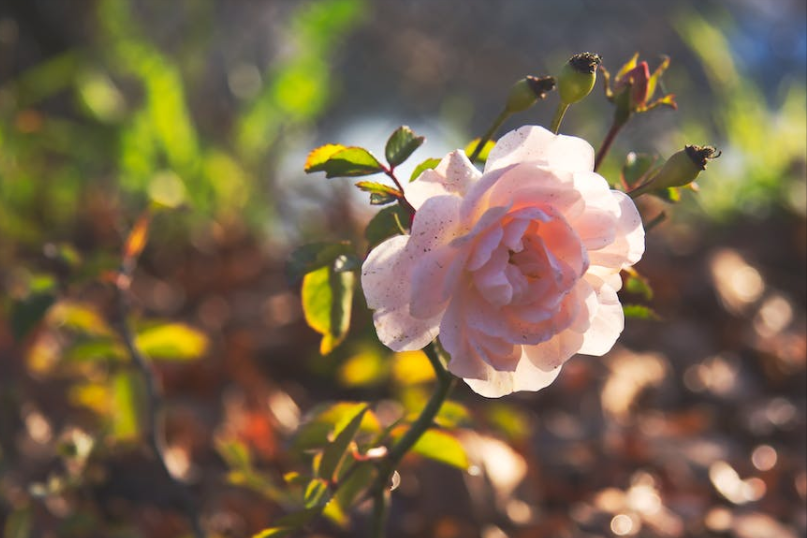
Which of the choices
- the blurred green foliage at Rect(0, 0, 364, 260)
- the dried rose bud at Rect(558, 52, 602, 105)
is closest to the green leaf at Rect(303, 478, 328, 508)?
the dried rose bud at Rect(558, 52, 602, 105)

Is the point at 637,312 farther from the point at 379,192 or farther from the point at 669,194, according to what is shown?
the point at 379,192

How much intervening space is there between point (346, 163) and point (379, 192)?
51 mm

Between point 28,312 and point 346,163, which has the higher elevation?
point 346,163

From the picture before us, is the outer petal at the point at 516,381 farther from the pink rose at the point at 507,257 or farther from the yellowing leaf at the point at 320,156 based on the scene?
the yellowing leaf at the point at 320,156

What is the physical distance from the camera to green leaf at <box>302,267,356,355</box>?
0.70 metres

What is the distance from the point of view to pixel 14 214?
2041 millimetres

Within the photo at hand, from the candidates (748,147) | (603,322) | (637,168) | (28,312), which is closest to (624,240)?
(603,322)

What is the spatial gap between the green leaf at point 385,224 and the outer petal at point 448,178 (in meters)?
0.06

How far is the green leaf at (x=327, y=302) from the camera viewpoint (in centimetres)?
70

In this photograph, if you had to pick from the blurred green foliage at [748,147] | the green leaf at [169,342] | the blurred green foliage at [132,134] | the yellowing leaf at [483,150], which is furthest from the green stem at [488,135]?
the blurred green foliage at [748,147]

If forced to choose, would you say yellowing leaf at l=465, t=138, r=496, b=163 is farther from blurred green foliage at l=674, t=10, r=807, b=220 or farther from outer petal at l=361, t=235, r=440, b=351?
blurred green foliage at l=674, t=10, r=807, b=220

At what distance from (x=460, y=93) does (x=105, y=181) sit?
8.85 ft

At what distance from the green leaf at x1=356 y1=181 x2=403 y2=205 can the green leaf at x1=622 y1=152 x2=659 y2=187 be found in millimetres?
195

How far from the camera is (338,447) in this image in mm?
659
